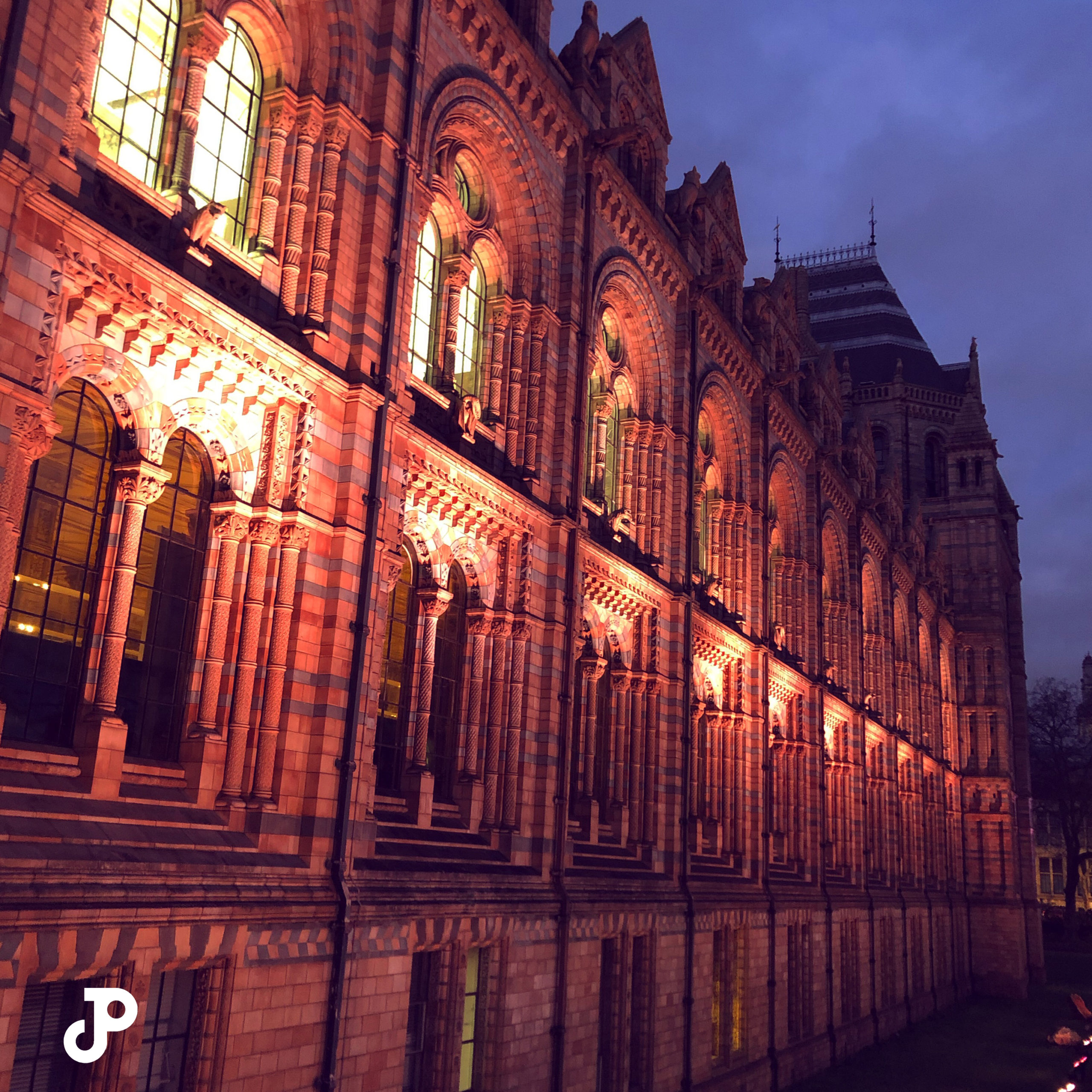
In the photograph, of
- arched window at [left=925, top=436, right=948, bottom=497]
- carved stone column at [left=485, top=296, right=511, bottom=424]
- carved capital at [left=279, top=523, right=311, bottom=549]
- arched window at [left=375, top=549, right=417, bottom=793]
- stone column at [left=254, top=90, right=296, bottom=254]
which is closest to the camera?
carved capital at [left=279, top=523, right=311, bottom=549]

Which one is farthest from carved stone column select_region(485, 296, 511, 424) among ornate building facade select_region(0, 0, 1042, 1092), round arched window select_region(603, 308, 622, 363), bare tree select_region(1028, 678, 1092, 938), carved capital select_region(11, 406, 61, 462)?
bare tree select_region(1028, 678, 1092, 938)

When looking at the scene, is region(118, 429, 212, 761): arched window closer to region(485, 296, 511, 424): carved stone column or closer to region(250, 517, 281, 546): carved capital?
region(250, 517, 281, 546): carved capital

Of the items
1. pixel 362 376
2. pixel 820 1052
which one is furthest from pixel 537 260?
pixel 820 1052

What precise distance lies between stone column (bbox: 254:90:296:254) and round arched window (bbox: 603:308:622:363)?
40.6ft

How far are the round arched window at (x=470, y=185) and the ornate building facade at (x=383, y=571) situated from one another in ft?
0.30

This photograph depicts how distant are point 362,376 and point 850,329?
216 feet

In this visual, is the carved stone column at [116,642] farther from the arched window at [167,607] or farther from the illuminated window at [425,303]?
the illuminated window at [425,303]

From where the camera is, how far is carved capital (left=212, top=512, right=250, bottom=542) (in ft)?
47.4

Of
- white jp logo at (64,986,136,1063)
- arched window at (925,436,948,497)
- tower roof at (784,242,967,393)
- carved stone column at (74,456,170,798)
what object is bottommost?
white jp logo at (64,986,136,1063)

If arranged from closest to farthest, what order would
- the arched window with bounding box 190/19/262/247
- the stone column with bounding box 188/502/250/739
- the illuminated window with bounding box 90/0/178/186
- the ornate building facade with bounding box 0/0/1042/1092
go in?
1. the ornate building facade with bounding box 0/0/1042/1092
2. the illuminated window with bounding box 90/0/178/186
3. the stone column with bounding box 188/502/250/739
4. the arched window with bounding box 190/19/262/247

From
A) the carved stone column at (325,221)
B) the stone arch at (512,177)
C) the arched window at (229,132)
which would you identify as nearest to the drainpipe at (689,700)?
the stone arch at (512,177)

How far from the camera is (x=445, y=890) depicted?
17.2 metres

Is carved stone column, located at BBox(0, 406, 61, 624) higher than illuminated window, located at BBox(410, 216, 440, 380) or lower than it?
lower

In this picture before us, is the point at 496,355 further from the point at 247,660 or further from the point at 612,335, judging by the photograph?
the point at 247,660
